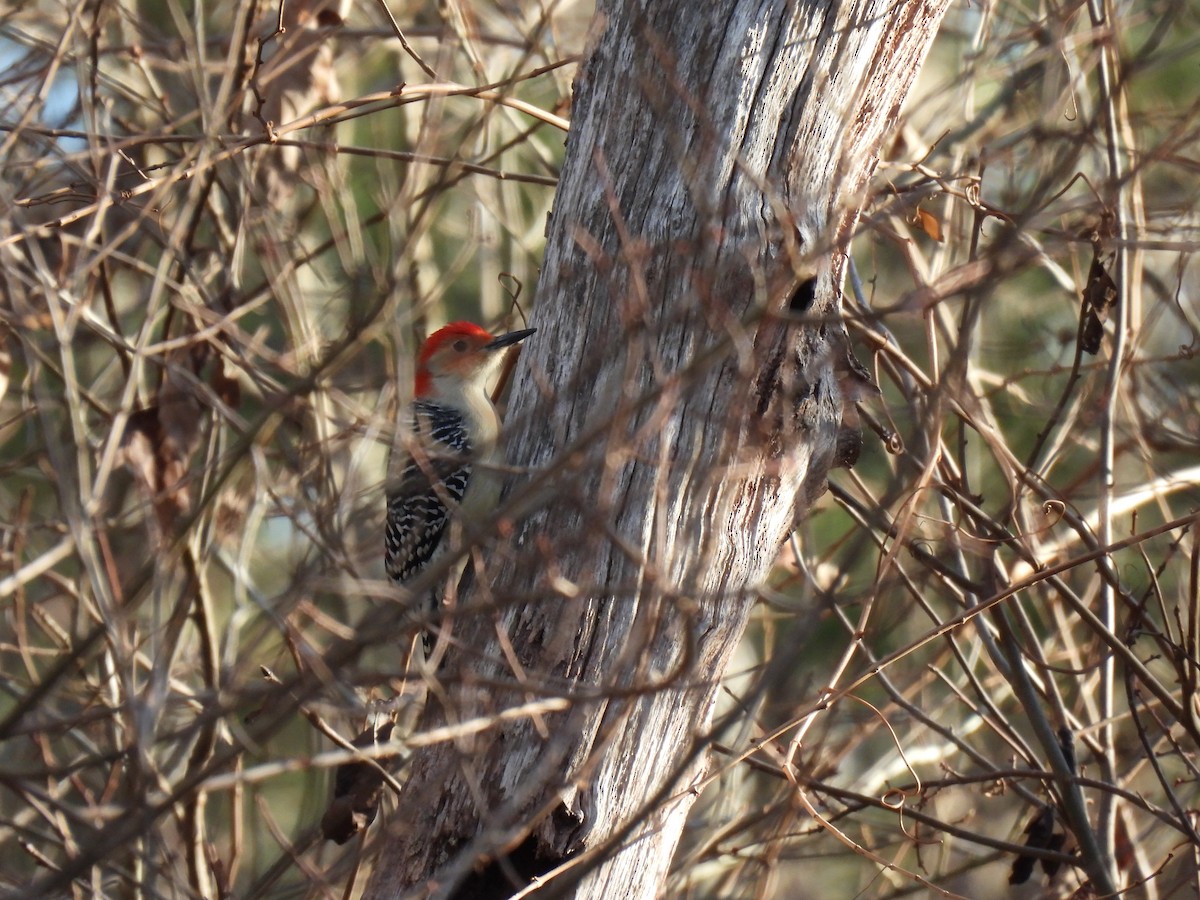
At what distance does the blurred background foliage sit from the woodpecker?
227 millimetres

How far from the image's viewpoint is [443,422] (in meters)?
5.18

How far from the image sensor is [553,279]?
3533 millimetres

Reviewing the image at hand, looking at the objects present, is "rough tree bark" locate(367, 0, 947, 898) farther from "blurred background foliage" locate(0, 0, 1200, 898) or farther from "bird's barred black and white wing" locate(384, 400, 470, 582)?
"bird's barred black and white wing" locate(384, 400, 470, 582)

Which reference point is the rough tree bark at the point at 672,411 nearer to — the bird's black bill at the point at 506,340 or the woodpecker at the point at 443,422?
the bird's black bill at the point at 506,340

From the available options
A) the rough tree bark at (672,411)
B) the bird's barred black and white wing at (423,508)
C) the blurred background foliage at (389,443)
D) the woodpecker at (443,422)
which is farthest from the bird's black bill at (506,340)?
the rough tree bark at (672,411)

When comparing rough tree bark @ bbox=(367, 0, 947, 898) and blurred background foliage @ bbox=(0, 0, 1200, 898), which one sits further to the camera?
rough tree bark @ bbox=(367, 0, 947, 898)

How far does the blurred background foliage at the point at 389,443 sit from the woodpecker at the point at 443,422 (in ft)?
0.74

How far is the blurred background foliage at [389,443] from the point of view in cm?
262

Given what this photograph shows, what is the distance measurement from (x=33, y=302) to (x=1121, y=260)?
3614mm

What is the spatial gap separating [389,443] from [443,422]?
1.82 m

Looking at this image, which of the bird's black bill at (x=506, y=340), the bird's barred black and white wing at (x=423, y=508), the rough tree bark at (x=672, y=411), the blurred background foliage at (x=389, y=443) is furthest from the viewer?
the bird's barred black and white wing at (x=423, y=508)

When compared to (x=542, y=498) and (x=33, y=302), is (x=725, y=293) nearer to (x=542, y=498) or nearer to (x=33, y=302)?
(x=542, y=498)

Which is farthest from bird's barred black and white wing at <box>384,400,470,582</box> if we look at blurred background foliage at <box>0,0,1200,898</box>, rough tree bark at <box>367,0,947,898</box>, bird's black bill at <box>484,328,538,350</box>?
rough tree bark at <box>367,0,947,898</box>

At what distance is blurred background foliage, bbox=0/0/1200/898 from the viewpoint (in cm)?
262
